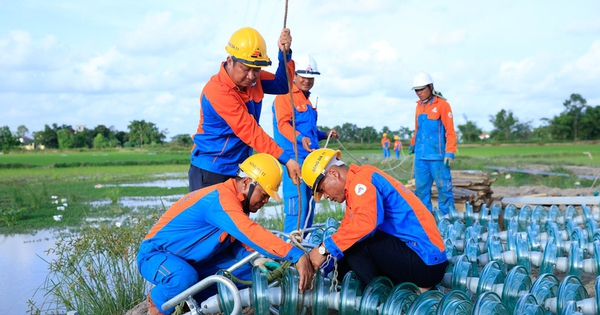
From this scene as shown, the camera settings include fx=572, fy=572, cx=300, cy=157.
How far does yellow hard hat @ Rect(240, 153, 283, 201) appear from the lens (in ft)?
13.1

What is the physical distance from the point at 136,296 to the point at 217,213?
6.34ft

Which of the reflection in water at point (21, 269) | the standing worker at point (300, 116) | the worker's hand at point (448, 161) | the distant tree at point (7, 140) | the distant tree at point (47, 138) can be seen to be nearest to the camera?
the reflection in water at point (21, 269)

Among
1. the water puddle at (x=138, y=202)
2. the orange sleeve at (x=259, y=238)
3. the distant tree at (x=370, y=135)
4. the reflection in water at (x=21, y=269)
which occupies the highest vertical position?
the distant tree at (x=370, y=135)

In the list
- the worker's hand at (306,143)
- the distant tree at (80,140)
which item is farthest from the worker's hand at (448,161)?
the distant tree at (80,140)

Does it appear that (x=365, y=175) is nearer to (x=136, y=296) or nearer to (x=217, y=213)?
(x=217, y=213)

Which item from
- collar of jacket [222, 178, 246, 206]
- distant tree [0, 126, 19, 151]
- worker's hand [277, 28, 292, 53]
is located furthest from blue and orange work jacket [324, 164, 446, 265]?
distant tree [0, 126, 19, 151]

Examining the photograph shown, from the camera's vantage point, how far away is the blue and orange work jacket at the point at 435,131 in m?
7.90

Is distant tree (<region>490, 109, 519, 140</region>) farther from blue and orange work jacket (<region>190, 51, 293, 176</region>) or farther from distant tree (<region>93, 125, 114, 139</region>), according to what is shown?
blue and orange work jacket (<region>190, 51, 293, 176</region>)

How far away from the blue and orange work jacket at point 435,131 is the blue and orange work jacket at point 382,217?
403cm

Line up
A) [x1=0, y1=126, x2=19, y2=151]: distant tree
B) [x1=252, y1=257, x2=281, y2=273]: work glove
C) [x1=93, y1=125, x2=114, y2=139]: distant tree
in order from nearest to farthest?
[x1=252, y1=257, x2=281, y2=273]: work glove
[x1=0, y1=126, x2=19, y2=151]: distant tree
[x1=93, y1=125, x2=114, y2=139]: distant tree

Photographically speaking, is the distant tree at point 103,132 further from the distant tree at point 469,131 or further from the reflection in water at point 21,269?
the reflection in water at point 21,269

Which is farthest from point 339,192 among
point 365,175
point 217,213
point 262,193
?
point 217,213

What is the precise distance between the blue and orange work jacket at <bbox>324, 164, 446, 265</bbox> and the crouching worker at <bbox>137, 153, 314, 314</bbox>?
0.37 m

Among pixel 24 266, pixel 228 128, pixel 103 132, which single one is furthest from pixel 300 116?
pixel 103 132
